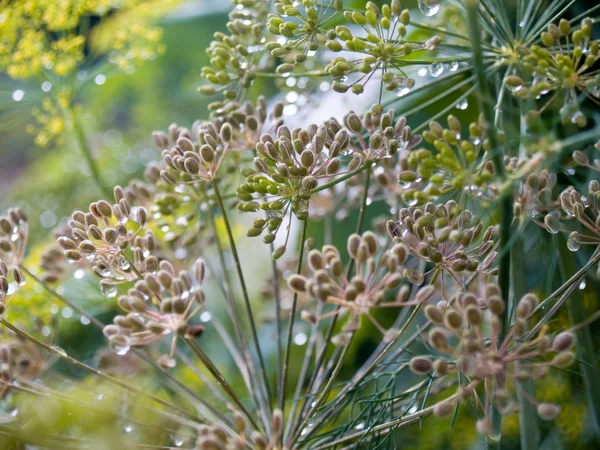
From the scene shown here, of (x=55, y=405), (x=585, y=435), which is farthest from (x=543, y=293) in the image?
(x=55, y=405)

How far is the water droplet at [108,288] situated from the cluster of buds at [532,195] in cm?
35

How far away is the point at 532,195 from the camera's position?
47 cm

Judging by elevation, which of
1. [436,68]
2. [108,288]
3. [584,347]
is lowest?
[584,347]

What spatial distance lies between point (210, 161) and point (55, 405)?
0.25 meters

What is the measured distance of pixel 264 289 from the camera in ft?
2.77

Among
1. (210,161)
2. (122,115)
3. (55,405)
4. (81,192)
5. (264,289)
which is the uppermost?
(210,161)

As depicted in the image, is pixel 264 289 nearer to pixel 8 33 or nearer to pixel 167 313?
pixel 167 313

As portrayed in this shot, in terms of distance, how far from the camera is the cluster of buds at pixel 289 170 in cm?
48

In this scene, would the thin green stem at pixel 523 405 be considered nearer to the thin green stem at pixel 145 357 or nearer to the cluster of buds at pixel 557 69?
the cluster of buds at pixel 557 69

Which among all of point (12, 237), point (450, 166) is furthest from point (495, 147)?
point (12, 237)

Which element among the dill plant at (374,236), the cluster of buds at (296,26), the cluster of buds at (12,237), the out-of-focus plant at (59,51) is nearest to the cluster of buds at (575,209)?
the dill plant at (374,236)

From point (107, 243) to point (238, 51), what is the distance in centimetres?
24

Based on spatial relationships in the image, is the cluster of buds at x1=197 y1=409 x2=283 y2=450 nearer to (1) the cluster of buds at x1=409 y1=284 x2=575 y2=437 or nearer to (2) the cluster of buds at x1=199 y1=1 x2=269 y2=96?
(1) the cluster of buds at x1=409 y1=284 x2=575 y2=437

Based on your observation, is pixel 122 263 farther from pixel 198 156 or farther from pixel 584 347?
pixel 584 347
